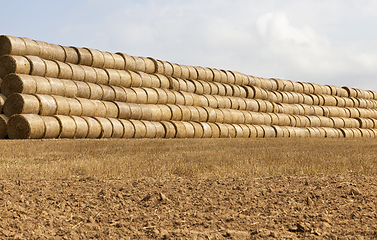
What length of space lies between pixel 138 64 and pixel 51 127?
541cm

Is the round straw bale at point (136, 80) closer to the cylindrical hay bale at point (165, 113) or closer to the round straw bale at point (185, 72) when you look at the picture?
the cylindrical hay bale at point (165, 113)

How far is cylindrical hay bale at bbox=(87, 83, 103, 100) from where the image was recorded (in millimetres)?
15133

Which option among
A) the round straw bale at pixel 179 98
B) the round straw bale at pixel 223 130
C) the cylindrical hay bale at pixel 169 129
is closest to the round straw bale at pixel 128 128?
the cylindrical hay bale at pixel 169 129

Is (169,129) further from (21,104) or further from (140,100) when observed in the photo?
(21,104)

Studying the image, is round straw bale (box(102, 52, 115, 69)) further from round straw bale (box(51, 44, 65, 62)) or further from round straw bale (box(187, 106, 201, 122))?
round straw bale (box(187, 106, 201, 122))

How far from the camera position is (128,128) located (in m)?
15.3

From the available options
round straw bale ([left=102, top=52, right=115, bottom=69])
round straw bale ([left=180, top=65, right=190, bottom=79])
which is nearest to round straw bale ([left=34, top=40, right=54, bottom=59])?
round straw bale ([left=102, top=52, right=115, bottom=69])

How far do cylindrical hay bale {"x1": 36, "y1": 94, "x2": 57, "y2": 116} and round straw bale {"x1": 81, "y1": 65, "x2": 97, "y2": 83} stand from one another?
2040mm

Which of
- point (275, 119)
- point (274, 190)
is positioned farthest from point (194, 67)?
point (274, 190)

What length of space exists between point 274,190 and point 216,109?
45.0ft

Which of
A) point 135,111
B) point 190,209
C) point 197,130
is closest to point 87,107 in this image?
point 135,111

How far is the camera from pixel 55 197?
16.9ft

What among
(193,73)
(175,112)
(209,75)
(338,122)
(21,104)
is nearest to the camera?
(21,104)

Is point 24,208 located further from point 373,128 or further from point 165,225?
point 373,128
